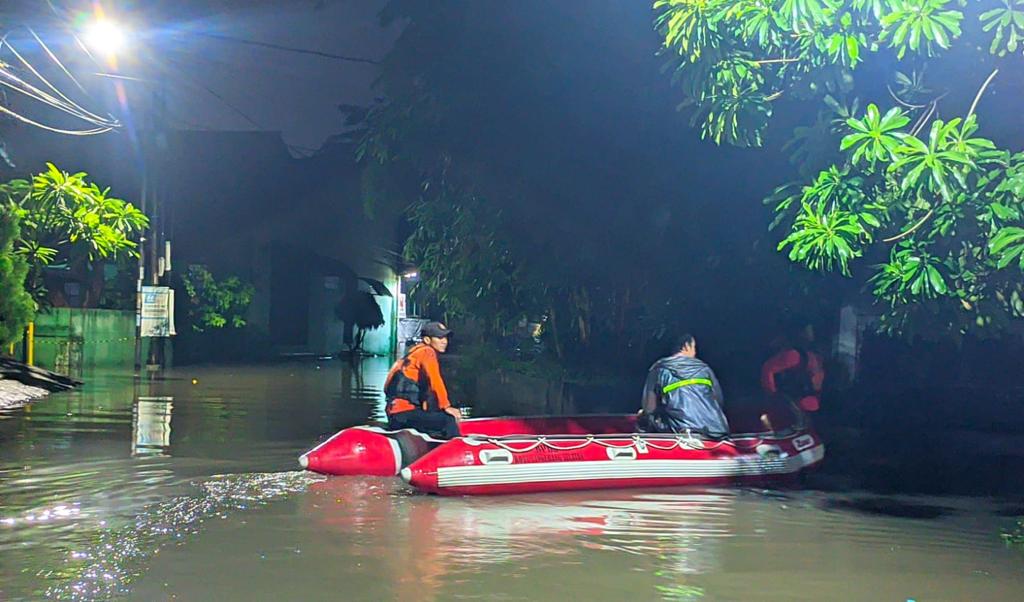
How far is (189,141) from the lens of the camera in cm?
4609

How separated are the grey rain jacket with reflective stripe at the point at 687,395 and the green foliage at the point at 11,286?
495 inches

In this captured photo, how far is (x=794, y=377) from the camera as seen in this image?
14.1 metres

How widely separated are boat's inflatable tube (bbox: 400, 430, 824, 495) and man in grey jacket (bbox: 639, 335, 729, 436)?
0.97ft

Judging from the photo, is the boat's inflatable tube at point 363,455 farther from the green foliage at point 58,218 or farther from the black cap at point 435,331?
the green foliage at point 58,218

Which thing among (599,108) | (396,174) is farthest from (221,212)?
(599,108)

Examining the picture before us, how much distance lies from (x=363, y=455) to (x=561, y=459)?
193 centimetres

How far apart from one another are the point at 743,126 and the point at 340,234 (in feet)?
128

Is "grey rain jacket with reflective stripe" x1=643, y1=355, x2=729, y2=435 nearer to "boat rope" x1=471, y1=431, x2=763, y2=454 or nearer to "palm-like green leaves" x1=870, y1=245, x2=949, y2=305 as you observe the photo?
"boat rope" x1=471, y1=431, x2=763, y2=454

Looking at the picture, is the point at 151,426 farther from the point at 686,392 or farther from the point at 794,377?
the point at 794,377

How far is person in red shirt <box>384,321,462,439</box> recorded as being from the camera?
454 inches

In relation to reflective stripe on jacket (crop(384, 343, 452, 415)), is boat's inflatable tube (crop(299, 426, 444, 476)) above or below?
below

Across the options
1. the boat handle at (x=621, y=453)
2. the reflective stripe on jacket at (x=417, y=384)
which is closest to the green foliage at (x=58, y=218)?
the reflective stripe on jacket at (x=417, y=384)

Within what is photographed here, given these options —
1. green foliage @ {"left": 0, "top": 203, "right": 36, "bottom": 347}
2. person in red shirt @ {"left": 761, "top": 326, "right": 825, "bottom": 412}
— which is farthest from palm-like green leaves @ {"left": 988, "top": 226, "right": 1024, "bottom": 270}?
green foliage @ {"left": 0, "top": 203, "right": 36, "bottom": 347}

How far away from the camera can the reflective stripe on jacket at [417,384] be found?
11500mm
